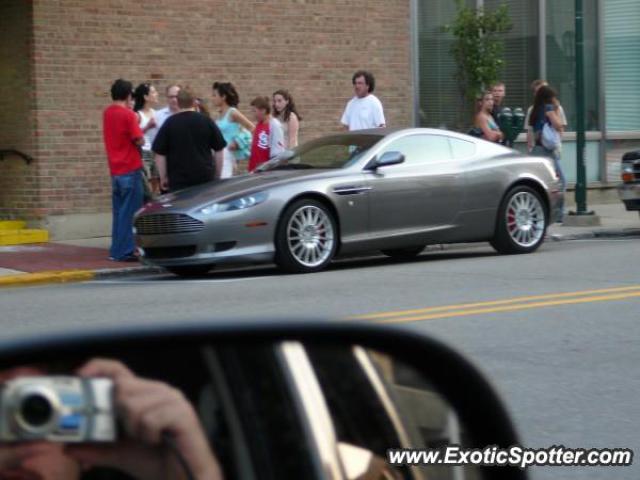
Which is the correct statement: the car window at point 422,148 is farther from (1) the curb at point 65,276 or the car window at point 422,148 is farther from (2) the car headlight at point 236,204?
(1) the curb at point 65,276

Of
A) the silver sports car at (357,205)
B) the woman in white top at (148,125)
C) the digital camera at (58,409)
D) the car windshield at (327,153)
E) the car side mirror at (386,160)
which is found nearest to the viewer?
the digital camera at (58,409)

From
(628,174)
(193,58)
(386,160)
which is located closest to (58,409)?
(386,160)

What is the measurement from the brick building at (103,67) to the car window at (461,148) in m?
4.87

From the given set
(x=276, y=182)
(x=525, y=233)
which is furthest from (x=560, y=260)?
(x=276, y=182)

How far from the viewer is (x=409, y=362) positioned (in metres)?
2.22

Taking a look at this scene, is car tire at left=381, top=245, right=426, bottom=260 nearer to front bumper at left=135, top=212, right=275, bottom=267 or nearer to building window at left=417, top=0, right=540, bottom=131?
front bumper at left=135, top=212, right=275, bottom=267

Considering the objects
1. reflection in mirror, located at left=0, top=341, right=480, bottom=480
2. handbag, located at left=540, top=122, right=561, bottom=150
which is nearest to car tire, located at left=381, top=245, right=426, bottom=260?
handbag, located at left=540, top=122, right=561, bottom=150

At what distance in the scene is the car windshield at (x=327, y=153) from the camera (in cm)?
1323

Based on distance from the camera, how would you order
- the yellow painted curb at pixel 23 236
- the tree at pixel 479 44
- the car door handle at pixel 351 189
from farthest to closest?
1. the tree at pixel 479 44
2. the yellow painted curb at pixel 23 236
3. the car door handle at pixel 351 189

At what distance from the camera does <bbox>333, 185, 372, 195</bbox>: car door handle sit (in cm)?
1271

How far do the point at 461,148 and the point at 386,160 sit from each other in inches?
43.5

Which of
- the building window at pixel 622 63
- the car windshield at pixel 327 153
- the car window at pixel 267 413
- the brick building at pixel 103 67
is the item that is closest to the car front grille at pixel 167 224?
the car windshield at pixel 327 153

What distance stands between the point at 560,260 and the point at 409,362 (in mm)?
11346

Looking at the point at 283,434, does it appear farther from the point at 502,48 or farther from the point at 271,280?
the point at 502,48
